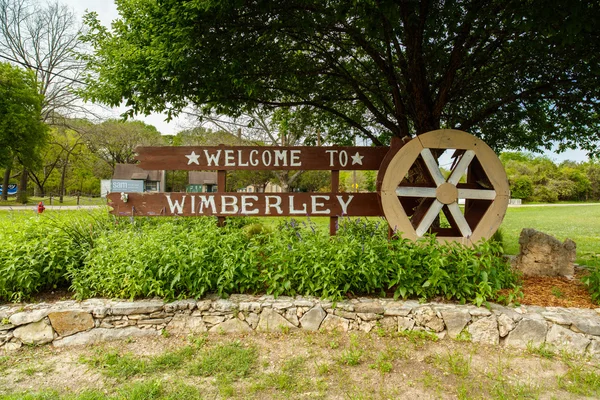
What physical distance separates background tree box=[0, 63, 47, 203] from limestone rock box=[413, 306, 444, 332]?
78.8ft

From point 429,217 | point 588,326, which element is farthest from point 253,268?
point 588,326

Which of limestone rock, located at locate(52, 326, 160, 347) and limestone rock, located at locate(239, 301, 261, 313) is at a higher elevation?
limestone rock, located at locate(239, 301, 261, 313)

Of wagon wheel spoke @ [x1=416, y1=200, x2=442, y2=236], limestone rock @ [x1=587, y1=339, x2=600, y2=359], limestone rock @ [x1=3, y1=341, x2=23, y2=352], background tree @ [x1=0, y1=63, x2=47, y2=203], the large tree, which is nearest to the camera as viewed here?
limestone rock @ [x1=587, y1=339, x2=600, y2=359]

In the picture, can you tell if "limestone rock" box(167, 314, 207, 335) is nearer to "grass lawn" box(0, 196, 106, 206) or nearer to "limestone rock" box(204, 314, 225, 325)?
"limestone rock" box(204, 314, 225, 325)

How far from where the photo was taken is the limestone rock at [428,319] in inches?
136

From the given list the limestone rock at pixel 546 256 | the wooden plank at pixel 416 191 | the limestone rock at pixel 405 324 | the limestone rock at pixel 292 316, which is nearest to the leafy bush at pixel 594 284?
the limestone rock at pixel 546 256

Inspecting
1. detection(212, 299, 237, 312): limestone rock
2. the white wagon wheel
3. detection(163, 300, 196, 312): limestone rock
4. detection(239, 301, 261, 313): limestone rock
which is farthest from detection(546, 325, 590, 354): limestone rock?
detection(163, 300, 196, 312): limestone rock

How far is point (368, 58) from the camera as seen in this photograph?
762 centimetres

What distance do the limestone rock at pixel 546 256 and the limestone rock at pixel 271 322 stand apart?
341 cm

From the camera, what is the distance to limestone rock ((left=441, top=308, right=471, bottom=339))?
3424 millimetres

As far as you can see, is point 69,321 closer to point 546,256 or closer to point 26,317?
point 26,317

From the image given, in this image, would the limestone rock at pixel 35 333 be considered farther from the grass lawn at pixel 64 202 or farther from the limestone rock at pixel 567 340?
the limestone rock at pixel 567 340

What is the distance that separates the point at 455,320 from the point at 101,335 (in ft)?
11.9

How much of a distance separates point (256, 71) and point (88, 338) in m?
4.37
